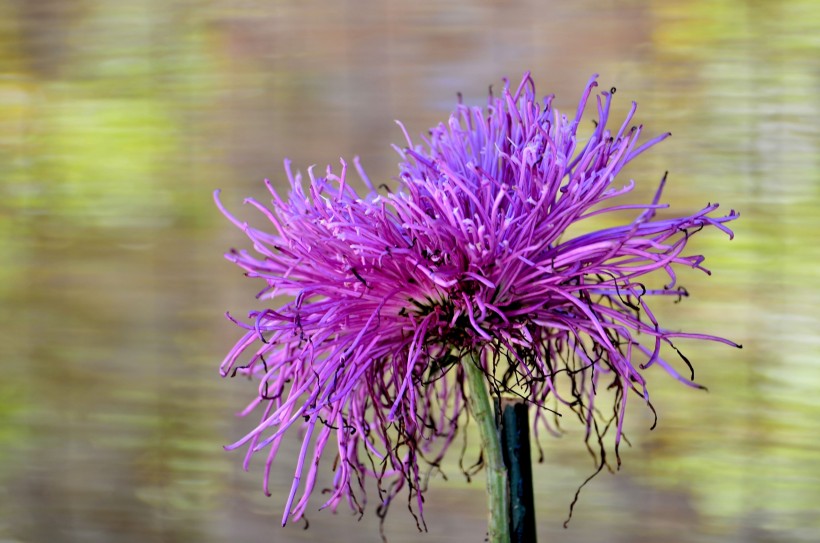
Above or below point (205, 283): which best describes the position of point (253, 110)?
above

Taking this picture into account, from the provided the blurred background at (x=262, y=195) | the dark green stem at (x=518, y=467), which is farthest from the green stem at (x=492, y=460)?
the blurred background at (x=262, y=195)

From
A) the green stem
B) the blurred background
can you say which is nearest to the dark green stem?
the green stem

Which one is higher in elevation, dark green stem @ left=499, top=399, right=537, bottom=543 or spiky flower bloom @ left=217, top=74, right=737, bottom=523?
spiky flower bloom @ left=217, top=74, right=737, bottom=523

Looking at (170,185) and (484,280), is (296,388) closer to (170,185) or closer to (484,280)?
(484,280)

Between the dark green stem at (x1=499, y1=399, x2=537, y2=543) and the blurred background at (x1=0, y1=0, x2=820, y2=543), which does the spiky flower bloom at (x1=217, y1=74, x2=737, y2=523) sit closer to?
the dark green stem at (x1=499, y1=399, x2=537, y2=543)

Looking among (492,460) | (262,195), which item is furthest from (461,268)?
(262,195)

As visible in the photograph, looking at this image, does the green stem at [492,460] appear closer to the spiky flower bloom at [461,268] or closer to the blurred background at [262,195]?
the spiky flower bloom at [461,268]

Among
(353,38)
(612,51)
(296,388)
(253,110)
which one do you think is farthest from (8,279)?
(296,388)
